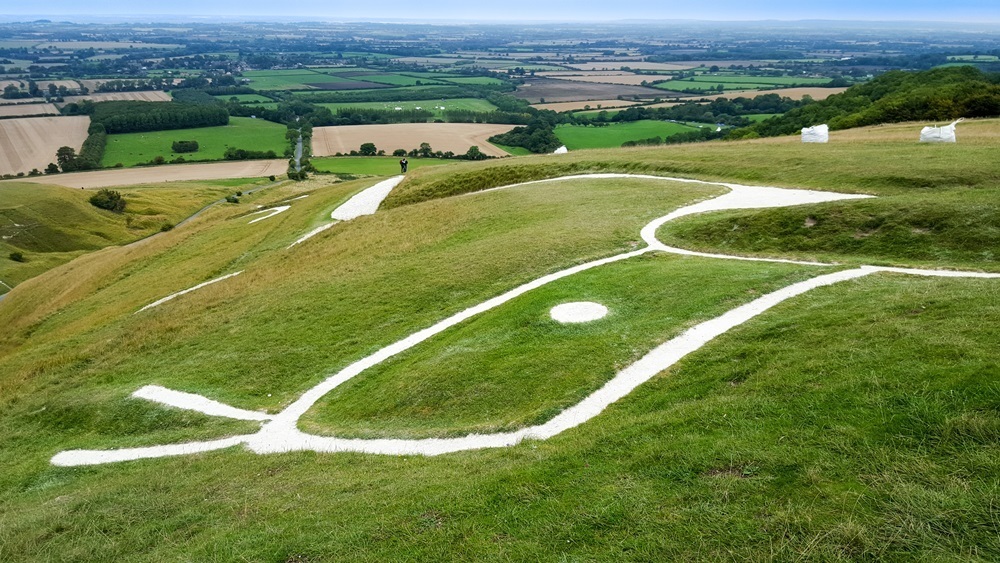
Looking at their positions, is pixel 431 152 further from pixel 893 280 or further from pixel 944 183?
pixel 893 280

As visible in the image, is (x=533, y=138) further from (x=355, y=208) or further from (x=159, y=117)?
(x=159, y=117)

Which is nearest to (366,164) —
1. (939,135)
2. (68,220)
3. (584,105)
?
(68,220)

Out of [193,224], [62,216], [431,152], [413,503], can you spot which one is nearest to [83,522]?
[413,503]

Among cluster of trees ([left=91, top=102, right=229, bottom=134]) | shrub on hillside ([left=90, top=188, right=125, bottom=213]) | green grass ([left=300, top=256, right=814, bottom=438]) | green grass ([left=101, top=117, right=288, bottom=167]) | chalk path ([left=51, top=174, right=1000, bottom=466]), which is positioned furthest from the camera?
cluster of trees ([left=91, top=102, right=229, bottom=134])

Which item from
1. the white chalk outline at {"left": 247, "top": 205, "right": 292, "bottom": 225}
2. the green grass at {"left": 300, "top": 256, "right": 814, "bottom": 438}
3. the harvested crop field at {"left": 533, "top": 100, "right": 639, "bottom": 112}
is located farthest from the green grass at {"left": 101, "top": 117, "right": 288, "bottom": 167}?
the green grass at {"left": 300, "top": 256, "right": 814, "bottom": 438}

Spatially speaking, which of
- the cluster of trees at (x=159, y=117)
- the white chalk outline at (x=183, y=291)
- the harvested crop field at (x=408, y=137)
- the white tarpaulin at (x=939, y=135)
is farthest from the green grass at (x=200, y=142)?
the white tarpaulin at (x=939, y=135)

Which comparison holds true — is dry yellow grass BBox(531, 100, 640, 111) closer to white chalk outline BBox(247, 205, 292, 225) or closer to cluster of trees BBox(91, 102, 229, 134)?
cluster of trees BBox(91, 102, 229, 134)

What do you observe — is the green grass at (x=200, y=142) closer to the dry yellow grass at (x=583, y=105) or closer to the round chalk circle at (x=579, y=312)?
the dry yellow grass at (x=583, y=105)
